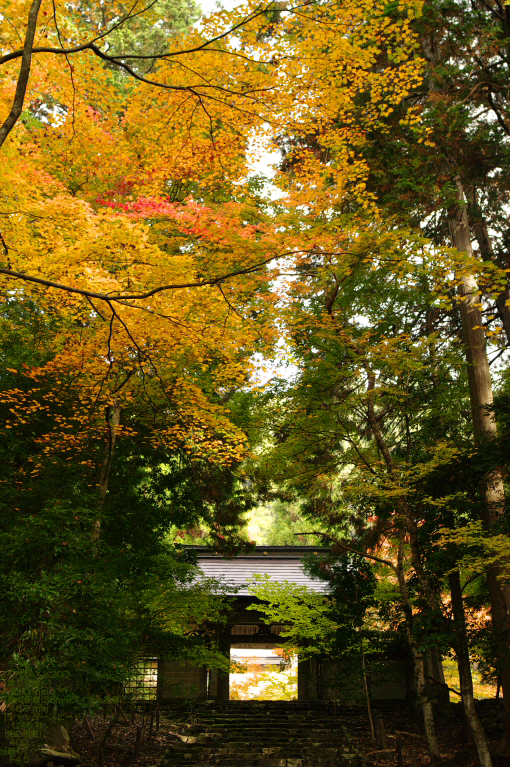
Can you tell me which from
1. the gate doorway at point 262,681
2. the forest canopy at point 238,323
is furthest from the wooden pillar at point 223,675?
the forest canopy at point 238,323

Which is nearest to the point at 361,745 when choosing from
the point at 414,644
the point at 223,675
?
the point at 414,644

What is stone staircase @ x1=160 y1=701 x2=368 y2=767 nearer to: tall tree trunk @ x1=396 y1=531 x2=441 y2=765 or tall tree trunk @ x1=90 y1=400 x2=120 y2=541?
tall tree trunk @ x1=396 y1=531 x2=441 y2=765

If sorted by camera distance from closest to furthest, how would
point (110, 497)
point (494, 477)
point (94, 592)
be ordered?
point (94, 592) < point (494, 477) < point (110, 497)

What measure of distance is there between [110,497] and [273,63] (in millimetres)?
6898

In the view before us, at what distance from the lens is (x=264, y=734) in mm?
10617

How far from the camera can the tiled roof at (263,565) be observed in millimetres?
17000

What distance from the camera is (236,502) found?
36.9 feet

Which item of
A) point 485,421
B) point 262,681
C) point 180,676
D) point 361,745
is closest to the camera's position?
point 485,421

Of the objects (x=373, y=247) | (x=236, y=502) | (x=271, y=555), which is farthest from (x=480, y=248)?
(x=271, y=555)

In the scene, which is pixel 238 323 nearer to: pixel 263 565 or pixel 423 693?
pixel 423 693

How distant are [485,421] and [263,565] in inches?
440

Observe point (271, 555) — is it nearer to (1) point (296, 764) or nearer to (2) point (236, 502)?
(2) point (236, 502)

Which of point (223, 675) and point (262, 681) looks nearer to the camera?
point (223, 675)

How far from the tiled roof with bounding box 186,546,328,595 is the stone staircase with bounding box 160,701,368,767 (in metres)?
3.64
